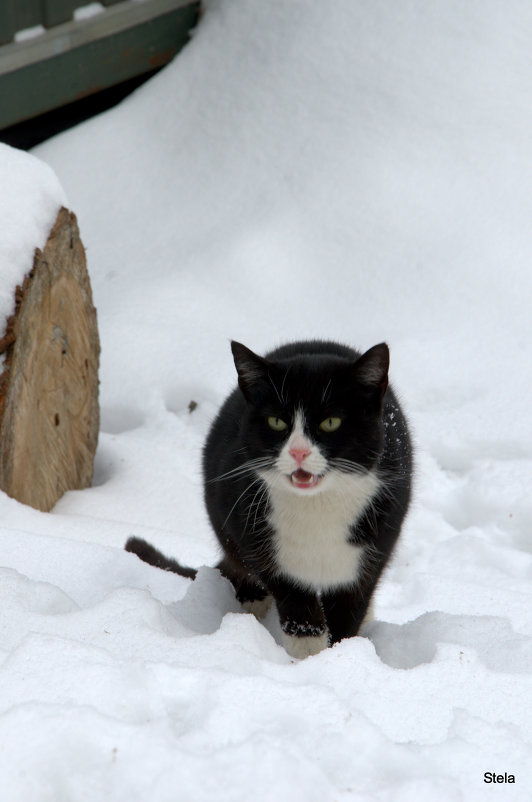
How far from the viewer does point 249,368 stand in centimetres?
212

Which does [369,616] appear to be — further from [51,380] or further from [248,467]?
[51,380]

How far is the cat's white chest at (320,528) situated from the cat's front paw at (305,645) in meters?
0.15

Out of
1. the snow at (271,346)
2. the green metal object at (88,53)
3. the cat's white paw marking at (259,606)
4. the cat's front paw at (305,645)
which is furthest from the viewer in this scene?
the green metal object at (88,53)

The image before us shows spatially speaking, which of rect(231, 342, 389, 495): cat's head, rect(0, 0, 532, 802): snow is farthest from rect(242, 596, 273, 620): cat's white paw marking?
rect(231, 342, 389, 495): cat's head

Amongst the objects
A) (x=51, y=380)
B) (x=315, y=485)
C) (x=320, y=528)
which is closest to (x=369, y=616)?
(x=320, y=528)

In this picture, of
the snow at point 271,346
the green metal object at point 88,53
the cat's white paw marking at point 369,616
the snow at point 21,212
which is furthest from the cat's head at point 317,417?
the green metal object at point 88,53

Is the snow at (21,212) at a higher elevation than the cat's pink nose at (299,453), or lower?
higher

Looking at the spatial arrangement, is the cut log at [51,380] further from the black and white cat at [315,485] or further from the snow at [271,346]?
the black and white cat at [315,485]

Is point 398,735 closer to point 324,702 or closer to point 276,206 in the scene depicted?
point 324,702

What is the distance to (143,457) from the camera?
377 cm

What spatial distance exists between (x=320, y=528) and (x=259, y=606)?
0.50m

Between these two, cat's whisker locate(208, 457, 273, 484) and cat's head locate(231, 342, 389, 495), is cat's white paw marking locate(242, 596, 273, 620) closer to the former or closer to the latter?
cat's whisker locate(208, 457, 273, 484)

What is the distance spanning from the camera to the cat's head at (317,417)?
201cm

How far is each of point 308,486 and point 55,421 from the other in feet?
5.06
